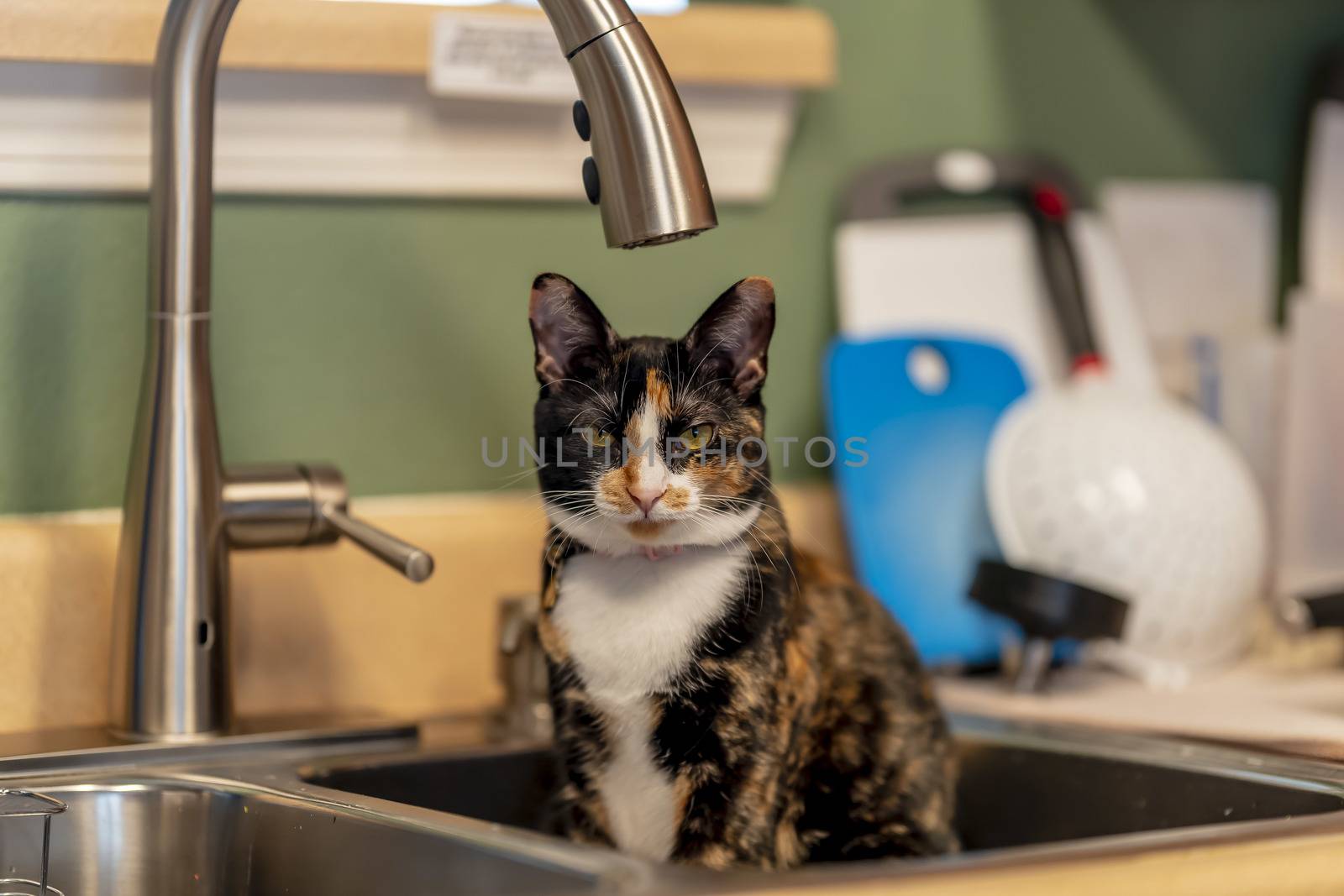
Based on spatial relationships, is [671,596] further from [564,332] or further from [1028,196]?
[1028,196]

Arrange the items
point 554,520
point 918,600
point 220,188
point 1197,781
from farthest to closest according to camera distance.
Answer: point 918,600
point 220,188
point 1197,781
point 554,520

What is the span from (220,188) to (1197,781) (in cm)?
84

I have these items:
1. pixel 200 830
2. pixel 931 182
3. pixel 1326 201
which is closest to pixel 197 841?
pixel 200 830

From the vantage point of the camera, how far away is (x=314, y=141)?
1087mm

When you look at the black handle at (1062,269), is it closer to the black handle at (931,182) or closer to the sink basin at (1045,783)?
the black handle at (931,182)

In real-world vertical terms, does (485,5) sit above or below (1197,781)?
above

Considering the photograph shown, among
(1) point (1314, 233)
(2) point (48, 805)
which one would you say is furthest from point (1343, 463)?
(2) point (48, 805)

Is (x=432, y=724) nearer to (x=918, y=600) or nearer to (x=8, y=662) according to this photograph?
(x=8, y=662)

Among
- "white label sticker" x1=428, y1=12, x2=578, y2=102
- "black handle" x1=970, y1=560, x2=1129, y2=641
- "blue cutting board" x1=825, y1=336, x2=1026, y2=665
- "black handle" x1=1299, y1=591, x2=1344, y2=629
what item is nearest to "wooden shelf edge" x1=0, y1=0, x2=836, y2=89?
"white label sticker" x1=428, y1=12, x2=578, y2=102

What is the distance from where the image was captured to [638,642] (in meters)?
0.79

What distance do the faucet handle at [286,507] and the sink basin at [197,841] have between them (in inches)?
6.9

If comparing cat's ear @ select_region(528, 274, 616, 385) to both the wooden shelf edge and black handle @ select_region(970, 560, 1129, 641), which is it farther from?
black handle @ select_region(970, 560, 1129, 641)

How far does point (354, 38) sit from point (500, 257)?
22 cm

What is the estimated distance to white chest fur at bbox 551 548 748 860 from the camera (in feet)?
2.60
